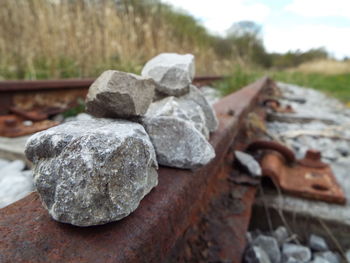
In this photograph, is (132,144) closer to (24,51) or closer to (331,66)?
(24,51)

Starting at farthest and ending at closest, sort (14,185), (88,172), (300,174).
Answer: (300,174) → (14,185) → (88,172)

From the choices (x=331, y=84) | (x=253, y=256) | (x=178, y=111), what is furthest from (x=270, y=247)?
(x=331, y=84)

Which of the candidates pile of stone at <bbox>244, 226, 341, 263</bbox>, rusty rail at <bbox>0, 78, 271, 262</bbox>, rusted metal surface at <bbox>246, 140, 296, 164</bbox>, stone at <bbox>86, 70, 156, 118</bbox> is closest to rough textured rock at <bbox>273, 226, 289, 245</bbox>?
pile of stone at <bbox>244, 226, 341, 263</bbox>

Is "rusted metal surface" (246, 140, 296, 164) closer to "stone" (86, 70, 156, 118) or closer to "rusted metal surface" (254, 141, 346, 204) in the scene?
"rusted metal surface" (254, 141, 346, 204)

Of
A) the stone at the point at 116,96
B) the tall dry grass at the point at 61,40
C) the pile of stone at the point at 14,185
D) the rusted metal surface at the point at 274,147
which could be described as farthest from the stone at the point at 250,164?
the tall dry grass at the point at 61,40

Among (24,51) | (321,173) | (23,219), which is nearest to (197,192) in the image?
(23,219)

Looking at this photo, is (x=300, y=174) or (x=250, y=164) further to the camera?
(x=300, y=174)

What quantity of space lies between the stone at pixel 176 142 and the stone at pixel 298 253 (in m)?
0.65

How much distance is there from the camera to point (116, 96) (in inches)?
26.5

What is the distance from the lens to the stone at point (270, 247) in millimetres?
1113

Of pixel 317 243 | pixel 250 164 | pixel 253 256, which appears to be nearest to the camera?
pixel 253 256

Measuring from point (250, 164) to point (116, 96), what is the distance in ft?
2.86

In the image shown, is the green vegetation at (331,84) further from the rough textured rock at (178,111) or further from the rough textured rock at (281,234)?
the rough textured rock at (178,111)

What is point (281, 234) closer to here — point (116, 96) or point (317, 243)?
point (317, 243)
